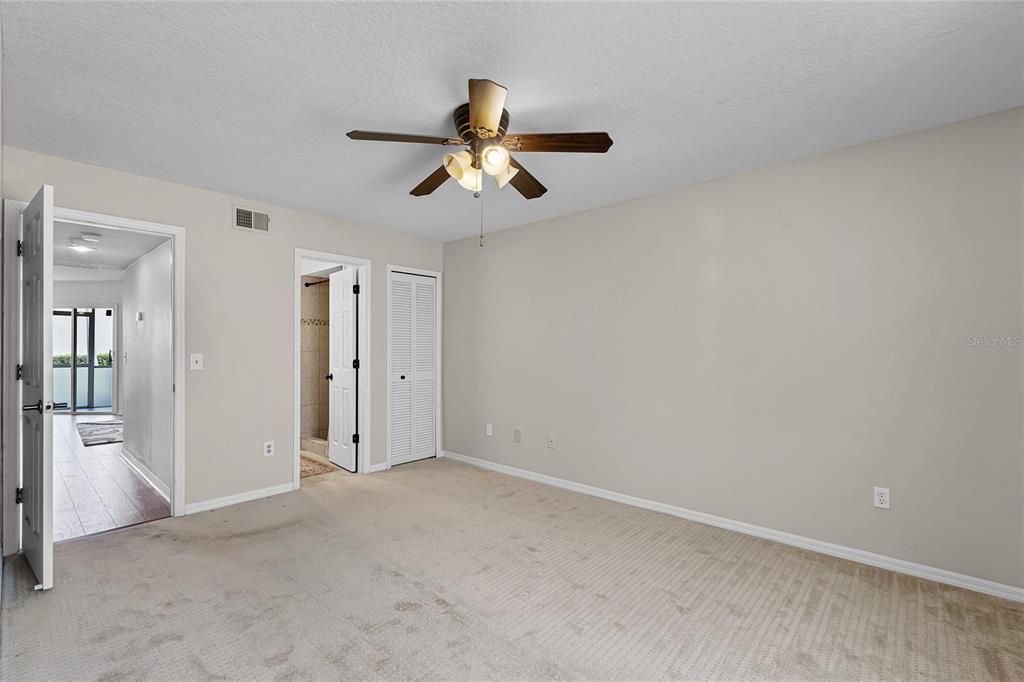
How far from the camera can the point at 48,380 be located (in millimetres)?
2447

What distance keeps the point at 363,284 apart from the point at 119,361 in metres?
6.66

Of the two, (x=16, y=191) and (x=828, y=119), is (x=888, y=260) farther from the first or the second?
(x=16, y=191)

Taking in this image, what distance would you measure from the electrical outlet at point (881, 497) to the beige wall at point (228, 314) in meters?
4.27

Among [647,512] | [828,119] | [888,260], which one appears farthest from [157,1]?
[647,512]

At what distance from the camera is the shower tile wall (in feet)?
19.2

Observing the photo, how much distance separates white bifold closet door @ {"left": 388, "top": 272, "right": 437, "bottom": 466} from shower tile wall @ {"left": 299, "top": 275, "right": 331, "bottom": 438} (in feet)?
4.64

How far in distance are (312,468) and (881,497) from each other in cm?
473

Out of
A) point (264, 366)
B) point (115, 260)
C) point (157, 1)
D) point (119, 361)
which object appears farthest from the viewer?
point (119, 361)

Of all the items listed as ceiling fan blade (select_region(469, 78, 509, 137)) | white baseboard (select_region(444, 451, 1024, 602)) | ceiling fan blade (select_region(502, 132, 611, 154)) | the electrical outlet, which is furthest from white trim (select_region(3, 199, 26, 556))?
the electrical outlet

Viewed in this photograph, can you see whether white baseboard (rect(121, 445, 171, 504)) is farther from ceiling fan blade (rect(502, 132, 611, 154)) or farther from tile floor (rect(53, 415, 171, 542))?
ceiling fan blade (rect(502, 132, 611, 154))

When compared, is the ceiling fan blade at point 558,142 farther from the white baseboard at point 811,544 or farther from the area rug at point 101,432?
the area rug at point 101,432

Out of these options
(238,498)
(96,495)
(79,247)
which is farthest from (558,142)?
(79,247)

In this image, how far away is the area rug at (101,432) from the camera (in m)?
6.33

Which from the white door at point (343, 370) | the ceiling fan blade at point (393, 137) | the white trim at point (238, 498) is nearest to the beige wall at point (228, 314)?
the white trim at point (238, 498)
